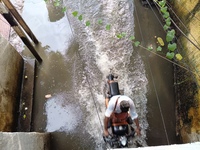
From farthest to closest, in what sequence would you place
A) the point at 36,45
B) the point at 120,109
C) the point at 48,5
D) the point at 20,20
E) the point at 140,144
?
1. the point at 48,5
2. the point at 36,45
3. the point at 20,20
4. the point at 140,144
5. the point at 120,109

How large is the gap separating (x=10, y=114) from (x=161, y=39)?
183 inches

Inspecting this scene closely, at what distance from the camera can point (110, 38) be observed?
631 centimetres

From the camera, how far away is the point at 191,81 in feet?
15.8

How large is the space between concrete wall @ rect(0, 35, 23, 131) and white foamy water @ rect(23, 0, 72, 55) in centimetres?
123

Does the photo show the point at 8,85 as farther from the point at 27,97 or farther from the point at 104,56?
the point at 104,56

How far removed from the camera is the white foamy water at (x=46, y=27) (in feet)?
20.6

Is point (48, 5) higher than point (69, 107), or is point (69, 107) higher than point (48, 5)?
point (48, 5)

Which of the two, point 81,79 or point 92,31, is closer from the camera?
point 81,79

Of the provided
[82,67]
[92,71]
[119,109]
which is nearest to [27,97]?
[82,67]

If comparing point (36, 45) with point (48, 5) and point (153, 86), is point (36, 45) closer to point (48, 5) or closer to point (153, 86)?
point (48, 5)

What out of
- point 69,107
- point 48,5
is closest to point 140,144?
point 69,107

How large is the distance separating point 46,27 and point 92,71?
2.20 m

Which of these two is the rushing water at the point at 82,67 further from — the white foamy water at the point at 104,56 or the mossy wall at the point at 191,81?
the mossy wall at the point at 191,81

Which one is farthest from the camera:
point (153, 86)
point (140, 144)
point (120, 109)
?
point (153, 86)
